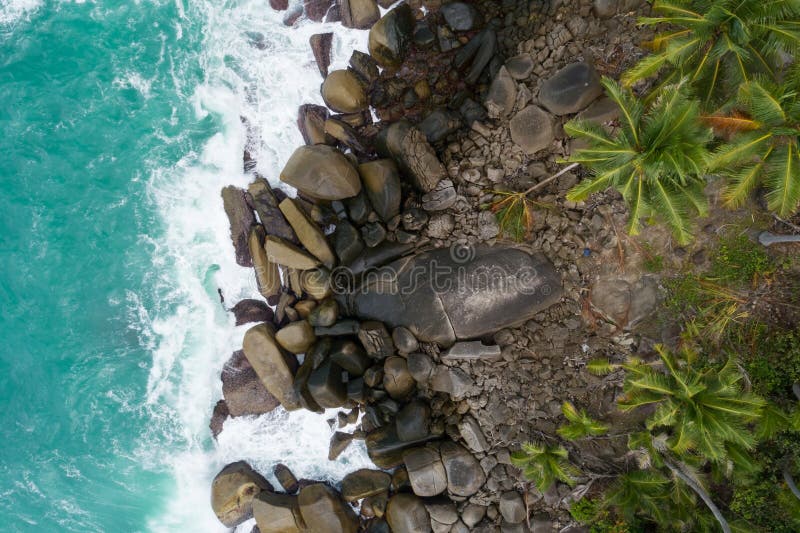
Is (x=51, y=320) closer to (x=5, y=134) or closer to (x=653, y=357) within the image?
(x=5, y=134)

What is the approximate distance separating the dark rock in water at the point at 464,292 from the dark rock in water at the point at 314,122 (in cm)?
419

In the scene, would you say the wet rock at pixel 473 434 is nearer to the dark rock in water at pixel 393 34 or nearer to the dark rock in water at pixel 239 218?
the dark rock in water at pixel 239 218

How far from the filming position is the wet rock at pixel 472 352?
36.8 feet

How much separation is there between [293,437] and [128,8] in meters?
13.4

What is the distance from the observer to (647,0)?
31.5ft

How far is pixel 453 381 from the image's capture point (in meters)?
11.4

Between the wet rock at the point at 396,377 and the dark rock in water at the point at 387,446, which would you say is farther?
the dark rock in water at the point at 387,446

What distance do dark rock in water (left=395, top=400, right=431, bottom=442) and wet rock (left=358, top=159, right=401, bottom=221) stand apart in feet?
16.6

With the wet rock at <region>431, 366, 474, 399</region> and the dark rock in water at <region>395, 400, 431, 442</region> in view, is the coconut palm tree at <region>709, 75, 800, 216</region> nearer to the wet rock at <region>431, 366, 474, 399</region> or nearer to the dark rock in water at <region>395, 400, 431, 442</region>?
the wet rock at <region>431, 366, 474, 399</region>

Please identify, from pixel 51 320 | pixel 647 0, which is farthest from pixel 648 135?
pixel 51 320

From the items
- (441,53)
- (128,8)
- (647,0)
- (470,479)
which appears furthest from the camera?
(128,8)

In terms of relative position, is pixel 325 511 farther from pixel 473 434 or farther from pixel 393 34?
pixel 393 34

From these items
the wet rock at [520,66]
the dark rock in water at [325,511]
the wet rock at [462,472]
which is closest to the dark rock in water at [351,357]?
the wet rock at [462,472]

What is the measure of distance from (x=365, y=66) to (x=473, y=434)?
10.3 metres
